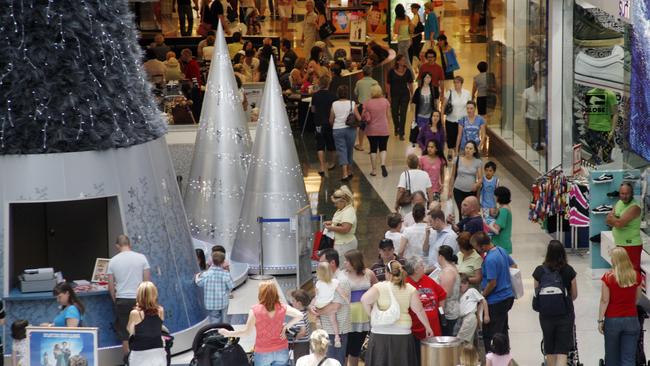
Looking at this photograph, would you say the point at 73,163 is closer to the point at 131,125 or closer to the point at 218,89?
the point at 131,125

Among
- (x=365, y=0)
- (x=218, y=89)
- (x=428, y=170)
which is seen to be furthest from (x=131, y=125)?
→ (x=365, y=0)

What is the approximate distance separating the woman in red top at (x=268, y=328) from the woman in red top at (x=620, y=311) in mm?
2687

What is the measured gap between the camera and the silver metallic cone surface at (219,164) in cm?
1680

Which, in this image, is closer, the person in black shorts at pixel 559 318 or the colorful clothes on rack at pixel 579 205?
the person in black shorts at pixel 559 318

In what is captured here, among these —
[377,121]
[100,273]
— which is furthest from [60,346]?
[377,121]

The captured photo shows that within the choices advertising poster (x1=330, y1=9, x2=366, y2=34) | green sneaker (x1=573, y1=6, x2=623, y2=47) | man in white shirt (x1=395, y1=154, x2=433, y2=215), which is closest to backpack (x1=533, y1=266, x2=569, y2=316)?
man in white shirt (x1=395, y1=154, x2=433, y2=215)

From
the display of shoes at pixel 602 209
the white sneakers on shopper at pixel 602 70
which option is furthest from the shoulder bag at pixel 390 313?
the white sneakers on shopper at pixel 602 70

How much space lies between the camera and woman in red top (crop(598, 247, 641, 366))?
1173cm

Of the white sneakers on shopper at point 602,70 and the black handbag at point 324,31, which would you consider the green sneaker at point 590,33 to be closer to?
the white sneakers on shopper at point 602,70

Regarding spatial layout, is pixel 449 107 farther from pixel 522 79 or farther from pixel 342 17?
pixel 342 17

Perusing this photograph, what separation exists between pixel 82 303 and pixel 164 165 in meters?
1.86

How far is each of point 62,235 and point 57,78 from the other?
229 cm

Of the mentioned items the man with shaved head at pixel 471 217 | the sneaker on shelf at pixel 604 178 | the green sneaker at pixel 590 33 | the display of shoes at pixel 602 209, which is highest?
the green sneaker at pixel 590 33

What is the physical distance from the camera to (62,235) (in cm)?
1427
